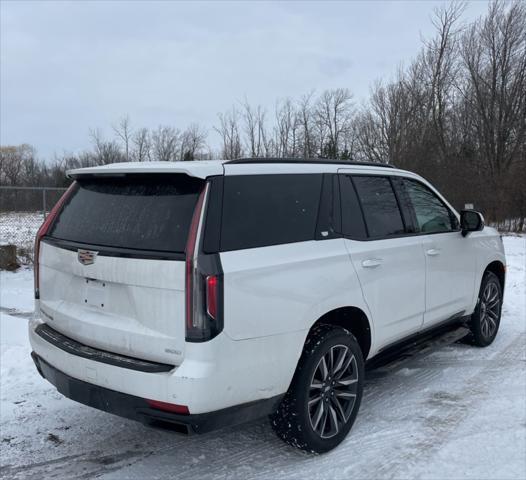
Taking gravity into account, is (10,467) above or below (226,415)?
below

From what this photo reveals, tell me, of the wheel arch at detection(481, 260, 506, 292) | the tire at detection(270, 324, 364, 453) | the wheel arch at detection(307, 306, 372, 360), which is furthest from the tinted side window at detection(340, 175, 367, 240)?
the wheel arch at detection(481, 260, 506, 292)

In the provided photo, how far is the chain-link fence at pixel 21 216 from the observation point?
10048 mm

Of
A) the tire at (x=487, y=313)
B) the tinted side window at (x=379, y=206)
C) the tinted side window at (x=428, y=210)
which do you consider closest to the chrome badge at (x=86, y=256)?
the tinted side window at (x=379, y=206)

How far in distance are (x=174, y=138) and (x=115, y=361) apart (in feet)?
176

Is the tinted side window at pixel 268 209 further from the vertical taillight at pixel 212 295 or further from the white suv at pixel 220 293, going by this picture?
the vertical taillight at pixel 212 295

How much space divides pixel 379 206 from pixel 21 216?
862 cm

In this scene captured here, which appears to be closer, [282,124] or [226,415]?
[226,415]

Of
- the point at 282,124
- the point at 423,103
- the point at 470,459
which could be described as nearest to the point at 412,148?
the point at 423,103

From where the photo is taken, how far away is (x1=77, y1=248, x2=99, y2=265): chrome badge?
294cm

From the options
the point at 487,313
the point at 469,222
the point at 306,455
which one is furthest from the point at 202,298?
the point at 487,313

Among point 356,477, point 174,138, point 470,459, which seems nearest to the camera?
point 356,477

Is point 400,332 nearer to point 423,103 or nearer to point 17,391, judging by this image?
point 17,391

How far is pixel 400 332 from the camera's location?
13.3 ft

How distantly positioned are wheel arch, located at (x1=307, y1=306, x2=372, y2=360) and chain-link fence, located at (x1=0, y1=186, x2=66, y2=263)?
831 centimetres
